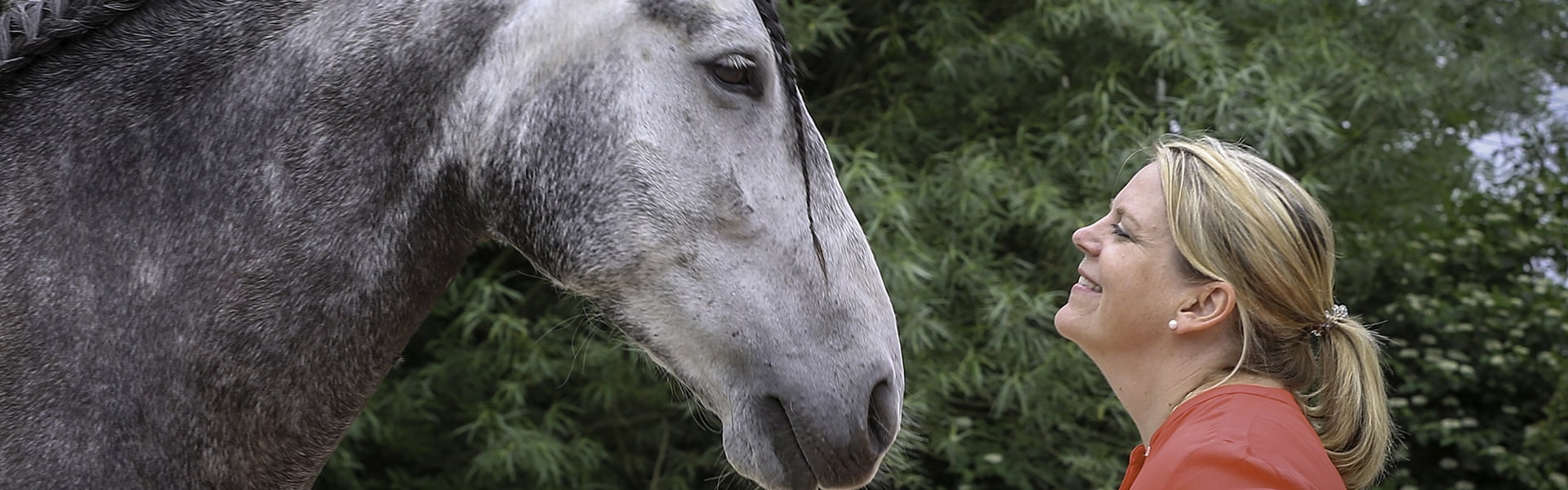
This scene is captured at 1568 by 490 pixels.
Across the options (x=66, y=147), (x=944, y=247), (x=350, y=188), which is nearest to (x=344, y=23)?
(x=350, y=188)

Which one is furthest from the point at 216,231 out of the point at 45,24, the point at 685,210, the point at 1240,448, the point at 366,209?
the point at 1240,448

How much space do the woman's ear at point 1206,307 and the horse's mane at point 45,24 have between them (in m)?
1.32

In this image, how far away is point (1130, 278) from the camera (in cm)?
170

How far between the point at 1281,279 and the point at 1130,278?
190mm

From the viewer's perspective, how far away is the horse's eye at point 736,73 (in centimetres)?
138

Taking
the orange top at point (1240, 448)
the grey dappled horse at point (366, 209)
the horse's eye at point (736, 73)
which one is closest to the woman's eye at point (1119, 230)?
the orange top at point (1240, 448)

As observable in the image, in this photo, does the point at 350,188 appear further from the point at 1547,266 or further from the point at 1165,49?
the point at 1547,266

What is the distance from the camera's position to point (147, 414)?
4.22 ft

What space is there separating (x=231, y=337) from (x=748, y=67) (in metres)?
0.61

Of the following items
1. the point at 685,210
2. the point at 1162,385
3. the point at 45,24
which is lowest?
the point at 1162,385

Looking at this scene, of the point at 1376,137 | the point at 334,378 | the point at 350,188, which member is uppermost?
the point at 350,188

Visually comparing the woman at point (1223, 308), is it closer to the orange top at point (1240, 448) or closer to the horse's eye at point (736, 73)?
the orange top at point (1240, 448)

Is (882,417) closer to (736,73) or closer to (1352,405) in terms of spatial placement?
(736,73)

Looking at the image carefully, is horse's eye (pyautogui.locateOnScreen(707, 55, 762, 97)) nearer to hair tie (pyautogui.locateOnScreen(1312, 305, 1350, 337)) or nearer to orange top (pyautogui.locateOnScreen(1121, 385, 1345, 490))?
orange top (pyautogui.locateOnScreen(1121, 385, 1345, 490))
